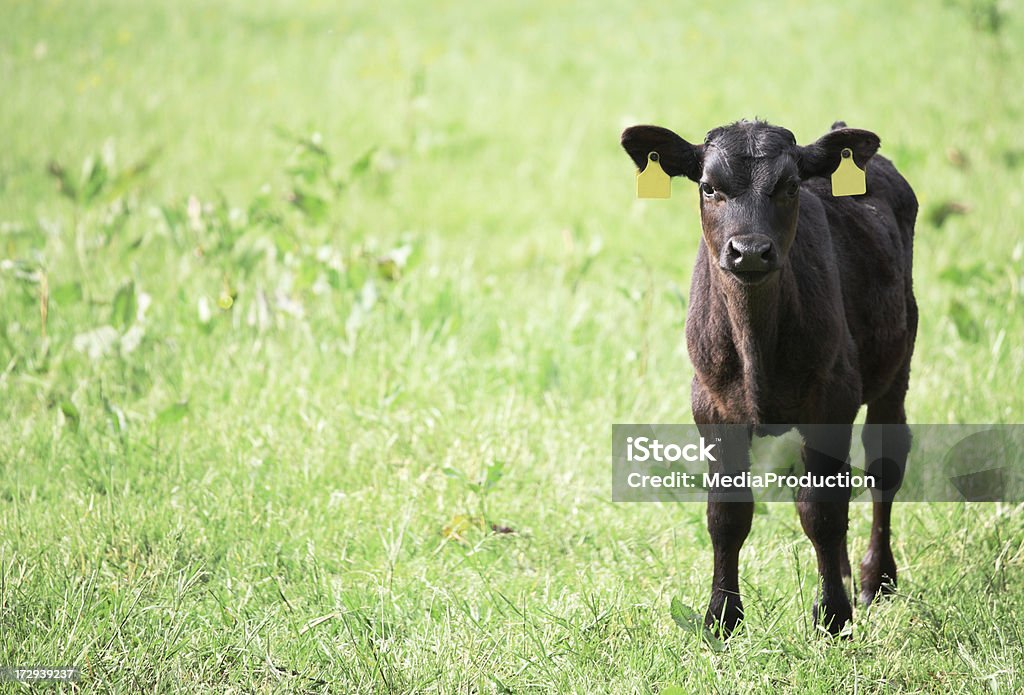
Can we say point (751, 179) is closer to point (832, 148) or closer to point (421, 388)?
point (832, 148)

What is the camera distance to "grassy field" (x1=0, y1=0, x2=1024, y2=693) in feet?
12.0

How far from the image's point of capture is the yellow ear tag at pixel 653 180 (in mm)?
3740

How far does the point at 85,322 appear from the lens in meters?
6.12

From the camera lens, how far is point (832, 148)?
11.8ft

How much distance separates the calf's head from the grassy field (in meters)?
1.18

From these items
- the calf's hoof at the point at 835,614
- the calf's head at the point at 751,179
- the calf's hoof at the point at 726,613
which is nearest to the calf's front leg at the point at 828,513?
the calf's hoof at the point at 835,614

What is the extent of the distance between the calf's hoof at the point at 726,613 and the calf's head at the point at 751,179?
1.09 m

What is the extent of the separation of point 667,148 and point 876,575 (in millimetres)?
1834

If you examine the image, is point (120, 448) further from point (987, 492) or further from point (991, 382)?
point (991, 382)
